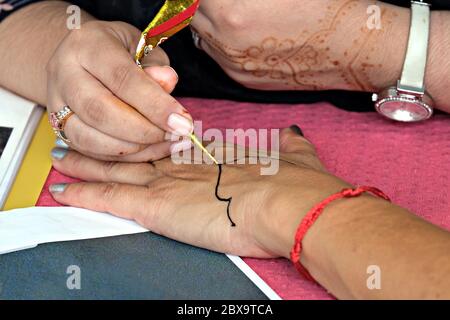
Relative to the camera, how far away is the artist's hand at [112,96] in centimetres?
93

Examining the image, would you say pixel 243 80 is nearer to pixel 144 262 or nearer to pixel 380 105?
pixel 380 105

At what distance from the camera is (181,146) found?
3.45ft

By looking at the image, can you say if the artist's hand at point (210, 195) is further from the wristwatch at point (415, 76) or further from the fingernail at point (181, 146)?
the wristwatch at point (415, 76)

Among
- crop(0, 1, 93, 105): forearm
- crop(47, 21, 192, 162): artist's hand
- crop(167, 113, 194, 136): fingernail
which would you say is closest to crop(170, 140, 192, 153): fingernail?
crop(47, 21, 192, 162): artist's hand

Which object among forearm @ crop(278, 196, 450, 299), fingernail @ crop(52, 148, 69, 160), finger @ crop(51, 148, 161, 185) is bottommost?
forearm @ crop(278, 196, 450, 299)

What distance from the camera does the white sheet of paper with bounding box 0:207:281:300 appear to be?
0.93 meters

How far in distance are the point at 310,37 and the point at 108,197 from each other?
1.29 feet

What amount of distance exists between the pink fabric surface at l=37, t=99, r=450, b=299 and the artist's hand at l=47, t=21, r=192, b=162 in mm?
127

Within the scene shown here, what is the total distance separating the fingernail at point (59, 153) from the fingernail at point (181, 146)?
173 mm

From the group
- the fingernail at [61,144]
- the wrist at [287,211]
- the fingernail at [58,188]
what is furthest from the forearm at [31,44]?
the wrist at [287,211]

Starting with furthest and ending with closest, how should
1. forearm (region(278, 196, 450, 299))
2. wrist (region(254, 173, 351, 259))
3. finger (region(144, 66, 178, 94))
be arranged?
finger (region(144, 66, 178, 94)) < wrist (region(254, 173, 351, 259)) < forearm (region(278, 196, 450, 299))

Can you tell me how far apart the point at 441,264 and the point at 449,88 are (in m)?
0.45

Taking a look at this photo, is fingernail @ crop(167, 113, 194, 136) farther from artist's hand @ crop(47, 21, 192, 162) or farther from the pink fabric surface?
the pink fabric surface

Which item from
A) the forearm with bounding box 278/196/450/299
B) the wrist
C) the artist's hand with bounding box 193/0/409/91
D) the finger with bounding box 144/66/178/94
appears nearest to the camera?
the forearm with bounding box 278/196/450/299
